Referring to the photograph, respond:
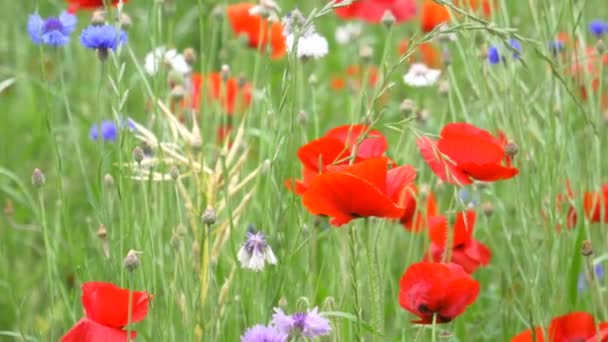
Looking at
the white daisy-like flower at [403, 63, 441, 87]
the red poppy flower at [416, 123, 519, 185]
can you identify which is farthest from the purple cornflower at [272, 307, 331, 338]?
the white daisy-like flower at [403, 63, 441, 87]

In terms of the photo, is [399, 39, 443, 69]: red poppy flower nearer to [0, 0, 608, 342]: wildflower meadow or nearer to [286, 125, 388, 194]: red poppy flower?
[0, 0, 608, 342]: wildflower meadow

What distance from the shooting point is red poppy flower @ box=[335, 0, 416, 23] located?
8.12 ft

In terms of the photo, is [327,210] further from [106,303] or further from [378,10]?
[378,10]

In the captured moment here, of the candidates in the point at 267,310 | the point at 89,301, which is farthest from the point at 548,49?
the point at 89,301

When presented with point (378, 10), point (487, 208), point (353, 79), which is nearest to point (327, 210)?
point (487, 208)

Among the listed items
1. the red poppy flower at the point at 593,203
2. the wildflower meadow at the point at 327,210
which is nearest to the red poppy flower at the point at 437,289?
the wildflower meadow at the point at 327,210

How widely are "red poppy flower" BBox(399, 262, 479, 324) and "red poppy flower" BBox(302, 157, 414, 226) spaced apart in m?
0.07

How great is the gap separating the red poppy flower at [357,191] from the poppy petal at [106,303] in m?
0.22

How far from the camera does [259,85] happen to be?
2863 millimetres

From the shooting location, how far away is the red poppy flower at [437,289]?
4.09 feet

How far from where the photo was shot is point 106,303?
1.25m

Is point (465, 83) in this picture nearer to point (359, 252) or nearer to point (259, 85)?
point (259, 85)

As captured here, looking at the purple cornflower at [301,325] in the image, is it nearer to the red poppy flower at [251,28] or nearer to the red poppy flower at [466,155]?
the red poppy flower at [466,155]

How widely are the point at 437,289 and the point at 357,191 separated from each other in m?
0.15
